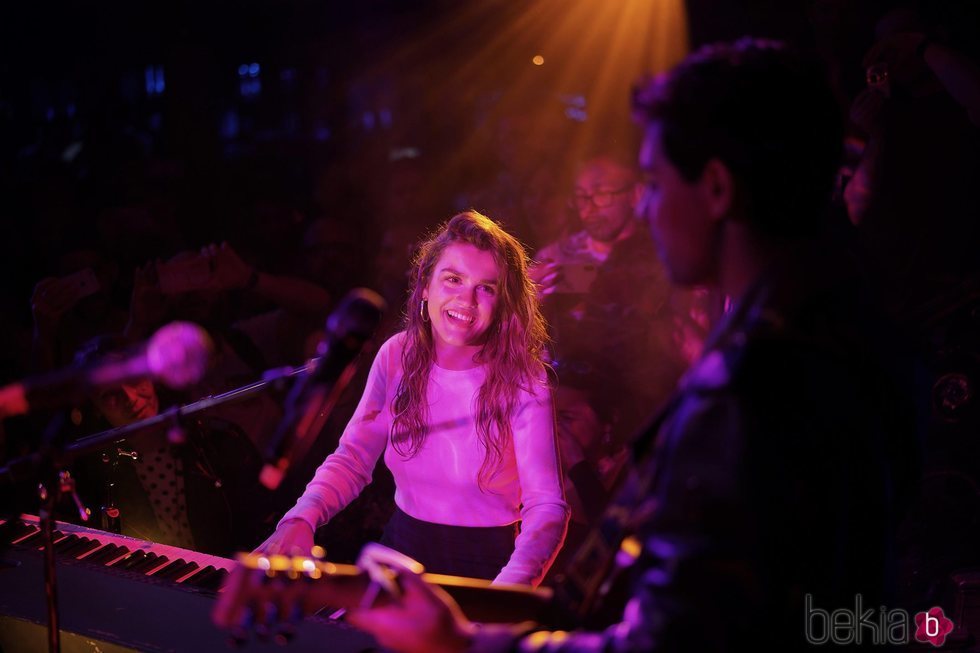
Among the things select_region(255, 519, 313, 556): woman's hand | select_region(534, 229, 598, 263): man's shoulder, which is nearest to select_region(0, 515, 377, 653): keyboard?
select_region(255, 519, 313, 556): woman's hand

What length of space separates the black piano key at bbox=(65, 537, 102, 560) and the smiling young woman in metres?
0.83

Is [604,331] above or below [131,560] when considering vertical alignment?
above

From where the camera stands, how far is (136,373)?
192 centimetres

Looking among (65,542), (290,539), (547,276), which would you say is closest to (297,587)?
(290,539)

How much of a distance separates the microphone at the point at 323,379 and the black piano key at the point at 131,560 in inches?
70.1

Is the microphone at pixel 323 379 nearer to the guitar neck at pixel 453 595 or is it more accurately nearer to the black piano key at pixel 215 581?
the guitar neck at pixel 453 595

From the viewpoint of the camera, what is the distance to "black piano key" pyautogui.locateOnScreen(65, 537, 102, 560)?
3.35 metres

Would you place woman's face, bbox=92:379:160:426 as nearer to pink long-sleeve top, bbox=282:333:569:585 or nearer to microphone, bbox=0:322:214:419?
pink long-sleeve top, bbox=282:333:569:585

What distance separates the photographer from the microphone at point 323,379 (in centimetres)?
177

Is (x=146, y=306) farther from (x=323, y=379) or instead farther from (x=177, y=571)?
(x=323, y=379)

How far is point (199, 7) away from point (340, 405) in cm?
481

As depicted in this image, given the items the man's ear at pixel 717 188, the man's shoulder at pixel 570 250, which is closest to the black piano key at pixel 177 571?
the man's ear at pixel 717 188

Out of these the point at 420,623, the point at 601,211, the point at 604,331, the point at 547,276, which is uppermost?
the point at 601,211

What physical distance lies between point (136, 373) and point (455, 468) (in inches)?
63.1
